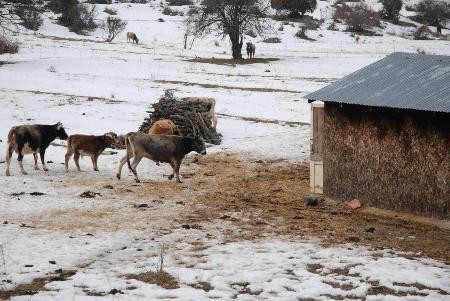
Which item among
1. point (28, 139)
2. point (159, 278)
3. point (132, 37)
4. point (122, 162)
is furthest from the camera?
point (132, 37)

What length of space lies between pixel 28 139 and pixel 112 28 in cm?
4462

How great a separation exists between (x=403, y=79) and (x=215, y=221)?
215 inches

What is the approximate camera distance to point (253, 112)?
28359mm

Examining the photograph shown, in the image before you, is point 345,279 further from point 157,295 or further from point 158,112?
point 158,112

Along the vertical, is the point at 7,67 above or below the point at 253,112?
above

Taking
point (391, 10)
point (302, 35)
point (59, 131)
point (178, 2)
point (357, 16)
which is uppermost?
point (178, 2)

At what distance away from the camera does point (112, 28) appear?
59.2 m

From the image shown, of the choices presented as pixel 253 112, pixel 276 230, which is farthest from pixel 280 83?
pixel 276 230

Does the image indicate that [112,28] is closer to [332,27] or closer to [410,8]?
[332,27]

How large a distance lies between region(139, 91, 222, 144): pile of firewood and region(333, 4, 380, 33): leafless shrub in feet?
160

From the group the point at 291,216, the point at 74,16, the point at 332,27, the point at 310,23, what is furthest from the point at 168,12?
the point at 291,216

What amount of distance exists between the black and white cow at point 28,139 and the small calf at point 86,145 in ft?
2.42

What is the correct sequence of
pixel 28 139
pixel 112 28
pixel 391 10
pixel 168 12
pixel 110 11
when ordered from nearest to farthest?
1. pixel 28 139
2. pixel 112 28
3. pixel 110 11
4. pixel 391 10
5. pixel 168 12

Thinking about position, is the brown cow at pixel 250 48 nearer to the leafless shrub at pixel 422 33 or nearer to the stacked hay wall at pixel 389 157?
the leafless shrub at pixel 422 33
